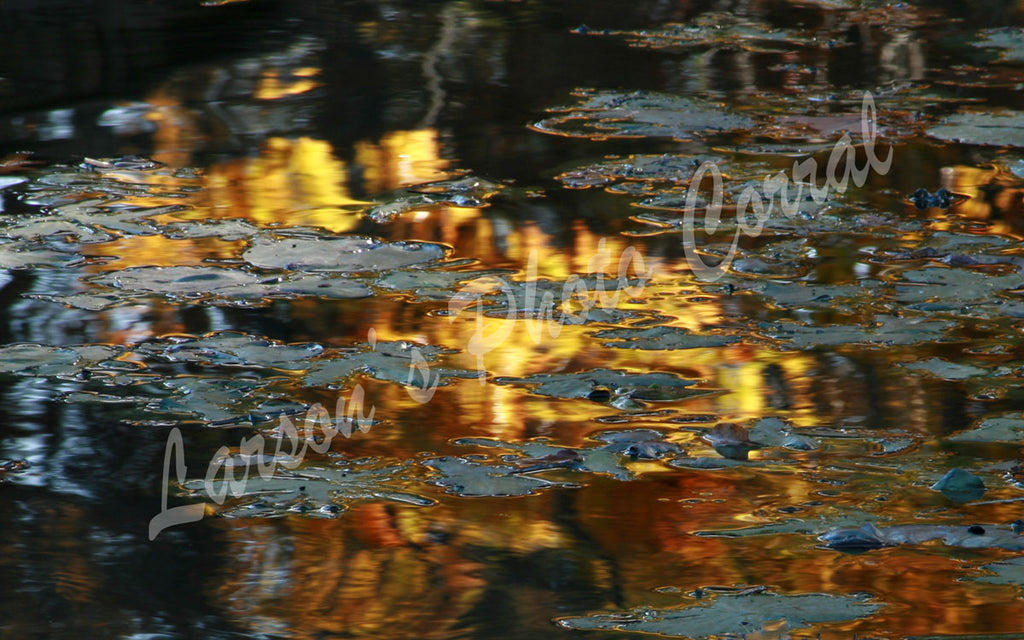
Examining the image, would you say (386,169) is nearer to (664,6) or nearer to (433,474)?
(433,474)

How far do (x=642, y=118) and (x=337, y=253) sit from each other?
5.82 feet

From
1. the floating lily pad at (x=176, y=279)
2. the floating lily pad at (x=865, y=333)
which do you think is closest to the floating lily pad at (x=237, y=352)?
the floating lily pad at (x=176, y=279)

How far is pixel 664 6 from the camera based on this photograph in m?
7.37

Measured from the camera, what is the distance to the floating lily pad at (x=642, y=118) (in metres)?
4.66

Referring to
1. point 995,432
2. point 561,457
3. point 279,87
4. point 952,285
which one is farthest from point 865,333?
point 279,87

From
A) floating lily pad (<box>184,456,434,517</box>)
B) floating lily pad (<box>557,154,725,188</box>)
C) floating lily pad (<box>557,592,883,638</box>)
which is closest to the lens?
floating lily pad (<box>557,592,883,638</box>)

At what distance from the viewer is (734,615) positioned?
5.95 ft

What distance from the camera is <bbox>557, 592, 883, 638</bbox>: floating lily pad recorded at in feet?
5.84

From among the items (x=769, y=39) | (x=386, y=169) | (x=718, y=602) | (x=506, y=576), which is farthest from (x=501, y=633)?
(x=769, y=39)

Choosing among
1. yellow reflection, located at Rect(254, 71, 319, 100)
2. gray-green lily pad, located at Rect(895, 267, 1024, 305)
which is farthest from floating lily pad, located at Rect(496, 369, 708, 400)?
yellow reflection, located at Rect(254, 71, 319, 100)

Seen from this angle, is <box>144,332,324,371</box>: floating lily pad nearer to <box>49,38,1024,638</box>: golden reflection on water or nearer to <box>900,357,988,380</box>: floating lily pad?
<box>49,38,1024,638</box>: golden reflection on water

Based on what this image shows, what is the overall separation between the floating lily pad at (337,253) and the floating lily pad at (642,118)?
1345mm

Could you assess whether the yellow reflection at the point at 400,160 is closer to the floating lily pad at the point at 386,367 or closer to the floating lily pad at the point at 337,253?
the floating lily pad at the point at 337,253

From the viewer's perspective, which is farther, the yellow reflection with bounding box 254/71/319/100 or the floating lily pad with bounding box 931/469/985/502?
the yellow reflection with bounding box 254/71/319/100
